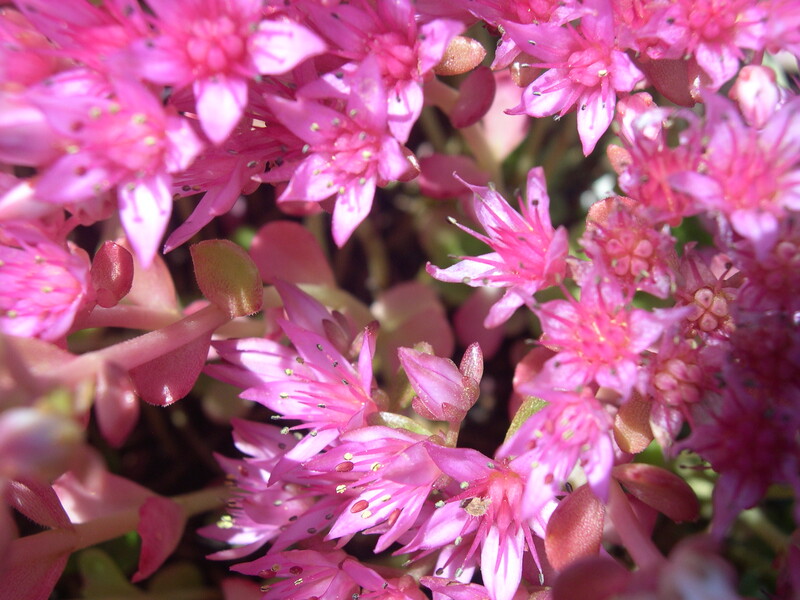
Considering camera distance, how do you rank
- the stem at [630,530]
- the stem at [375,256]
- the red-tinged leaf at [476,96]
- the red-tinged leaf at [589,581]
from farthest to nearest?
the stem at [375,256] → the red-tinged leaf at [476,96] → the stem at [630,530] → the red-tinged leaf at [589,581]

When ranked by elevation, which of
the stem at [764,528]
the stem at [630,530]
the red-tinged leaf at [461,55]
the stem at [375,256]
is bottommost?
the stem at [764,528]

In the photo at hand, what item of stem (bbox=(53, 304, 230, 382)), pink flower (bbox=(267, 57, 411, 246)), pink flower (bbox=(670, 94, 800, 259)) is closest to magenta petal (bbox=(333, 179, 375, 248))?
pink flower (bbox=(267, 57, 411, 246))

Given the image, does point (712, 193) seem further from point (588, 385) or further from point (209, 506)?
point (209, 506)

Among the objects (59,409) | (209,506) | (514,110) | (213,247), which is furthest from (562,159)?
(59,409)

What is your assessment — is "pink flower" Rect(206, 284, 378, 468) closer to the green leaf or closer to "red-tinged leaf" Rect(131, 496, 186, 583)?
"red-tinged leaf" Rect(131, 496, 186, 583)

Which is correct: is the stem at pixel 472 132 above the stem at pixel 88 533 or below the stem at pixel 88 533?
above

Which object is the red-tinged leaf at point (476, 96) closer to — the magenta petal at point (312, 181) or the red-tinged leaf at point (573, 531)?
the magenta petal at point (312, 181)

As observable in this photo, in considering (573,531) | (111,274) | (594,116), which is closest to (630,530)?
(573,531)

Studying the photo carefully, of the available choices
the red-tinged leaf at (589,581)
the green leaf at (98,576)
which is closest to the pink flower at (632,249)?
the red-tinged leaf at (589,581)

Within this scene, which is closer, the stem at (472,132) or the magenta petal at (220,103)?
the magenta petal at (220,103)
